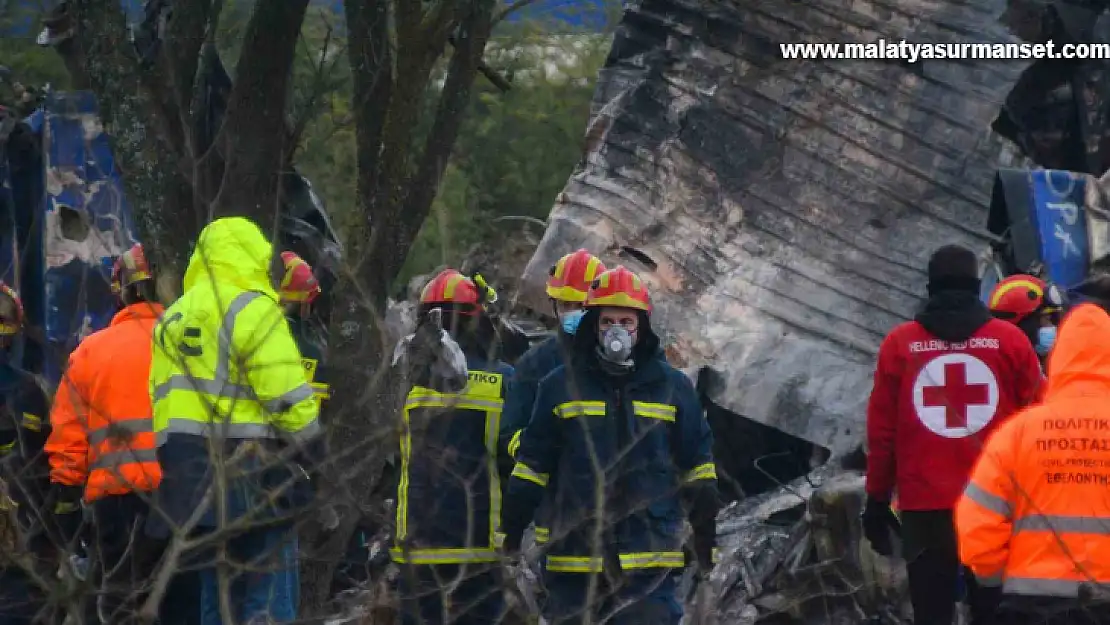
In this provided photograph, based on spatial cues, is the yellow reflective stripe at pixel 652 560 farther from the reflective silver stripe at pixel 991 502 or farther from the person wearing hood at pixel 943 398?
the reflective silver stripe at pixel 991 502

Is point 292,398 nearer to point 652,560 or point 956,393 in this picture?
point 652,560

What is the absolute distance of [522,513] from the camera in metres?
6.27

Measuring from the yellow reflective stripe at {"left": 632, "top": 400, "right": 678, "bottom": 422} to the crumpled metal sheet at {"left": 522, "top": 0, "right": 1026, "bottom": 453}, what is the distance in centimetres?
436

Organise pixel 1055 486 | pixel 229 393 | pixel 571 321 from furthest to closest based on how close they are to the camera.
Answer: pixel 571 321, pixel 229 393, pixel 1055 486

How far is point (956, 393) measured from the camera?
6.57m

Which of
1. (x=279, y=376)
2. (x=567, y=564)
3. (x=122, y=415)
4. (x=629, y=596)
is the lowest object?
(x=629, y=596)

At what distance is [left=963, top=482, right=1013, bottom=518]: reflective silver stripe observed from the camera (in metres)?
4.66

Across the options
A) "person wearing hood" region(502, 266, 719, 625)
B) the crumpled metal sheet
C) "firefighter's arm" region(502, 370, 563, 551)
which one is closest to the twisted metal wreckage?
the crumpled metal sheet

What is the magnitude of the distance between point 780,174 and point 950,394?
474 centimetres

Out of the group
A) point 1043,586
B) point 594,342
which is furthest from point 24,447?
point 1043,586

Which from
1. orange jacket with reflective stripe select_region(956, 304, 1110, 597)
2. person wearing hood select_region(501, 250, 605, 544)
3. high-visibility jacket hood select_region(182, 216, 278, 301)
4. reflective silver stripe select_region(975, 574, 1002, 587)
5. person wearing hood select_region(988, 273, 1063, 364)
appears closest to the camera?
orange jacket with reflective stripe select_region(956, 304, 1110, 597)

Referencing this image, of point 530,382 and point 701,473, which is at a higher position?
point 530,382

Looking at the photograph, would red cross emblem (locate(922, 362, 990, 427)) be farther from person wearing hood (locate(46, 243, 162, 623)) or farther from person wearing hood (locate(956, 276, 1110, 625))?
person wearing hood (locate(46, 243, 162, 623))

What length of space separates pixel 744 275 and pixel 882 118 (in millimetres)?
1397
